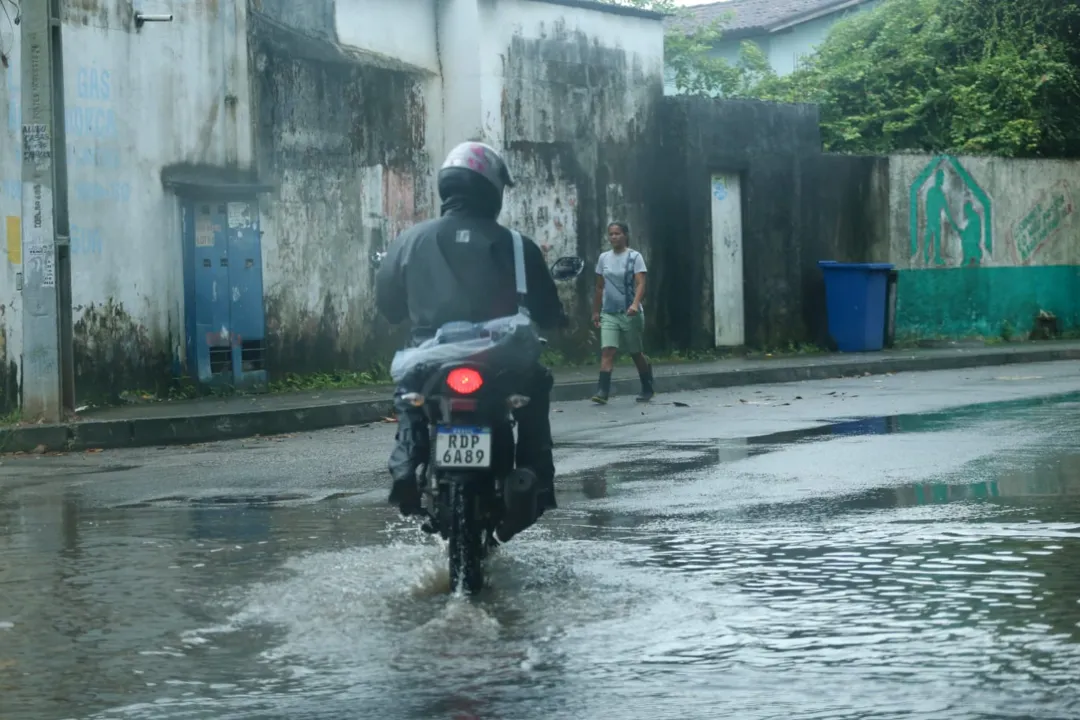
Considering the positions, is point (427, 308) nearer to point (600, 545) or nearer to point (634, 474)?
point (600, 545)

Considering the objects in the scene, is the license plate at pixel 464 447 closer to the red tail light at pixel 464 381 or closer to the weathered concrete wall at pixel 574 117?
the red tail light at pixel 464 381

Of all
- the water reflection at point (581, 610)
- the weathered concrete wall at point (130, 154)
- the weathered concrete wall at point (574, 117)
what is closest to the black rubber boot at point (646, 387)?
the weathered concrete wall at point (574, 117)

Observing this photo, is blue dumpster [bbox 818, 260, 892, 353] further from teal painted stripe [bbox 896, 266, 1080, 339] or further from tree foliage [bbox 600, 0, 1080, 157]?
tree foliage [bbox 600, 0, 1080, 157]

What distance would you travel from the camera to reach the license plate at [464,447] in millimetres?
6383

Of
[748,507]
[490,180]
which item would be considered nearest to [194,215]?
[748,507]

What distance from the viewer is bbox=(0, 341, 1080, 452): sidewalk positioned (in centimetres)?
1427

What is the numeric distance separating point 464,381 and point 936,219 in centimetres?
2077

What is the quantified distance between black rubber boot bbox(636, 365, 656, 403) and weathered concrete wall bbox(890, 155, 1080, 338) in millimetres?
9093

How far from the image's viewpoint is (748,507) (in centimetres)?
897

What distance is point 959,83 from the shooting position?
94.0 feet

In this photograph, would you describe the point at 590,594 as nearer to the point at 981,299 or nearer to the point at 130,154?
the point at 130,154

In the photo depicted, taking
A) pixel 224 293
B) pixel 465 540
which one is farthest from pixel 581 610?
pixel 224 293

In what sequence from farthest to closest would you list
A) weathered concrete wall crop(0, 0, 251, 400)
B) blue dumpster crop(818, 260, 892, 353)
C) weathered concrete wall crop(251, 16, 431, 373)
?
blue dumpster crop(818, 260, 892, 353) → weathered concrete wall crop(251, 16, 431, 373) → weathered concrete wall crop(0, 0, 251, 400)

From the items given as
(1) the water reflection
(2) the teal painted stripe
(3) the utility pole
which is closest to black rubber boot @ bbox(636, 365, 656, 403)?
(3) the utility pole
